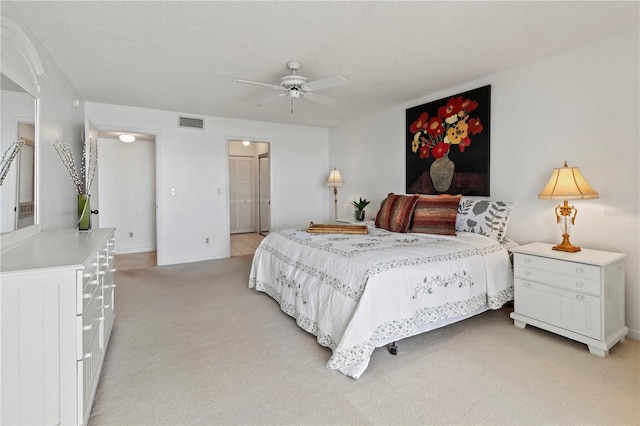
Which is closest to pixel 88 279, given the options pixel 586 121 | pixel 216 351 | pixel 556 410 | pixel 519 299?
pixel 216 351

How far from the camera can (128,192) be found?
583 cm

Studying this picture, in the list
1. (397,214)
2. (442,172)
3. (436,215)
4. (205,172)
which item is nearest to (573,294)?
(436,215)

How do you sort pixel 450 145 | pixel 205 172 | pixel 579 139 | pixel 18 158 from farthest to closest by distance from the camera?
pixel 205 172, pixel 450 145, pixel 579 139, pixel 18 158

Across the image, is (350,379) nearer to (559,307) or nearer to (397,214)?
(559,307)

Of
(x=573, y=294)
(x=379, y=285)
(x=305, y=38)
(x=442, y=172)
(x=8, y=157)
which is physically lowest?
(x=573, y=294)

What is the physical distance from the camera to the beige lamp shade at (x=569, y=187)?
249 cm

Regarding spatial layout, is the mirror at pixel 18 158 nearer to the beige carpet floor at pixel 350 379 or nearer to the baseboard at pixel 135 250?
the beige carpet floor at pixel 350 379

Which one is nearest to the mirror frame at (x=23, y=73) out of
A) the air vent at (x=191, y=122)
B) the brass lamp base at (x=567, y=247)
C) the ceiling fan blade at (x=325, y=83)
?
the ceiling fan blade at (x=325, y=83)

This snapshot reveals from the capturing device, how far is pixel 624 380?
1938 millimetres

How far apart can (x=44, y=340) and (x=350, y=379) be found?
154cm

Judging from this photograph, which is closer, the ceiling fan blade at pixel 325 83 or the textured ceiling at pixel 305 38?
the textured ceiling at pixel 305 38

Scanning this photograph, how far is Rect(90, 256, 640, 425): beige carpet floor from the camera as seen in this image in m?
1.66

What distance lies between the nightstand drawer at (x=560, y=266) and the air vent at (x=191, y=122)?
4652 millimetres

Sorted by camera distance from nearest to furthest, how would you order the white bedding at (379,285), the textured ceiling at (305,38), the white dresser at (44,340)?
the white dresser at (44,340)
the white bedding at (379,285)
the textured ceiling at (305,38)
